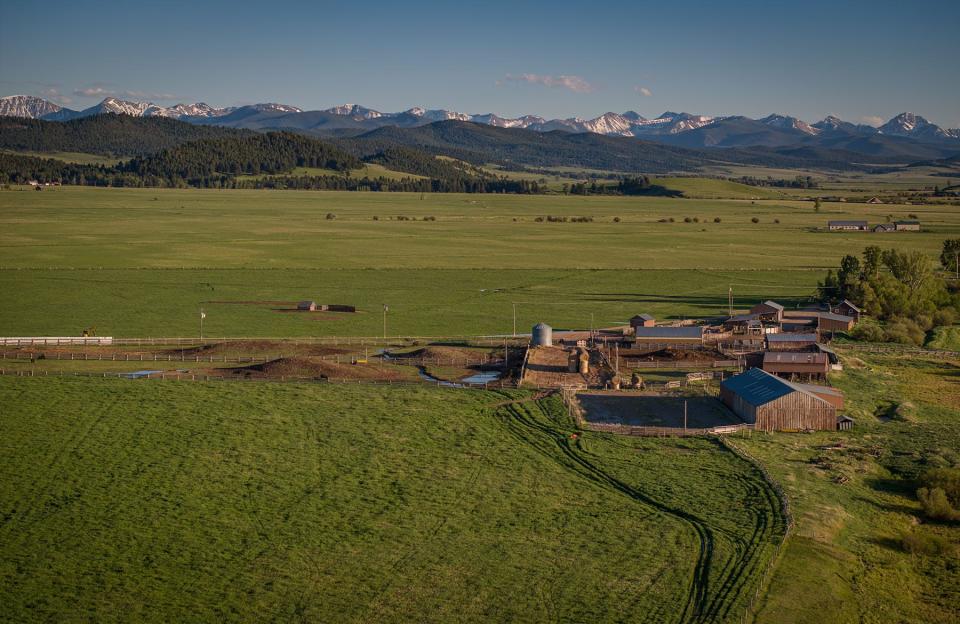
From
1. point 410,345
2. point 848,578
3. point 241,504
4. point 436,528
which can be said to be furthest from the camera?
point 410,345

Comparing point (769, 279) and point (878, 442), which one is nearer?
point (878, 442)

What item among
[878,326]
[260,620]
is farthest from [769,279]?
[260,620]

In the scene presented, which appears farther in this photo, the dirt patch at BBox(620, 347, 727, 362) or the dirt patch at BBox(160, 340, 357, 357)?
the dirt patch at BBox(160, 340, 357, 357)

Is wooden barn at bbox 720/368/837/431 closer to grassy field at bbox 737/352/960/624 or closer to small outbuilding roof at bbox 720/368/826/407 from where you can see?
small outbuilding roof at bbox 720/368/826/407

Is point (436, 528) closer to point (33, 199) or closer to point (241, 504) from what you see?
point (241, 504)

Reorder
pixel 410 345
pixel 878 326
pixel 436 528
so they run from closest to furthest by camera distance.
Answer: pixel 436 528 < pixel 410 345 < pixel 878 326

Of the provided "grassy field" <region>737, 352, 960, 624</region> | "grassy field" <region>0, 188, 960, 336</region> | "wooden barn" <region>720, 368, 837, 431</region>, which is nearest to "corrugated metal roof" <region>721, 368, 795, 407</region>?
"wooden barn" <region>720, 368, 837, 431</region>

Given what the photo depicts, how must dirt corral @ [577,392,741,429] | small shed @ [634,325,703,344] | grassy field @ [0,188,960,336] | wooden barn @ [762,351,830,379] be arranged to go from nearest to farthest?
dirt corral @ [577,392,741,429] < wooden barn @ [762,351,830,379] < small shed @ [634,325,703,344] < grassy field @ [0,188,960,336]
